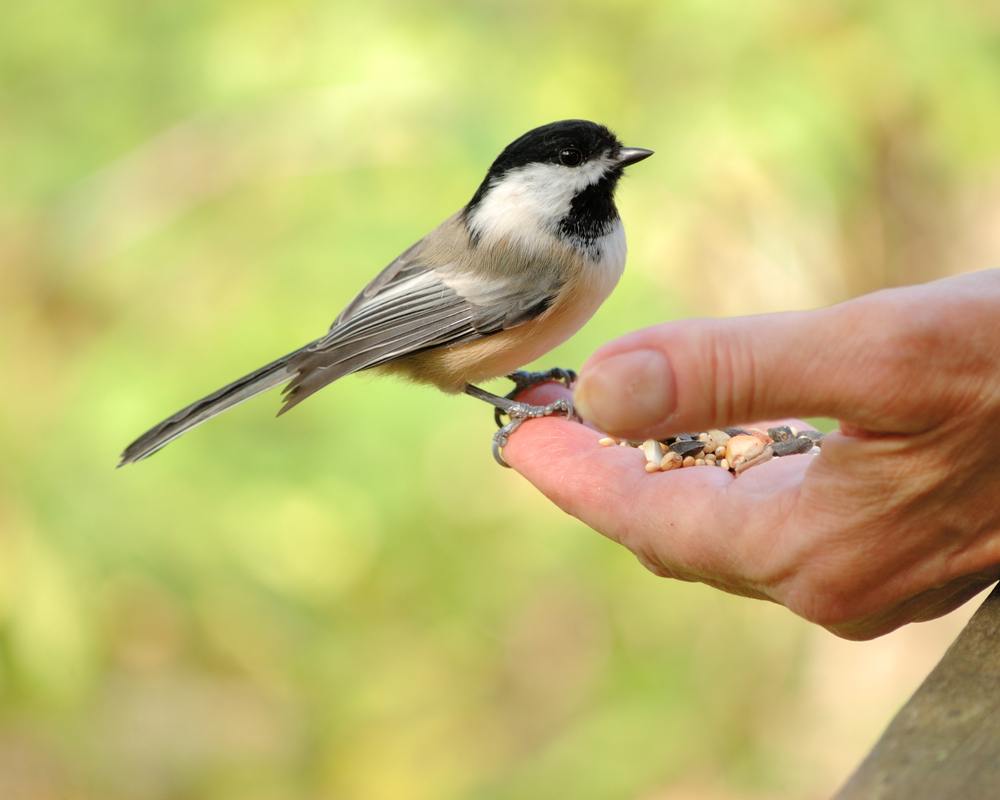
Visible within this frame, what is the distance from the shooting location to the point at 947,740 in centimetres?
87

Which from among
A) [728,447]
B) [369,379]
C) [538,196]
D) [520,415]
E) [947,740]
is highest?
[538,196]

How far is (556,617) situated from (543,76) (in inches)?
54.6

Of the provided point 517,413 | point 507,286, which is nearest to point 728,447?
point 517,413

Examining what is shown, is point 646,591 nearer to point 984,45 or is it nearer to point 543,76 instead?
point 543,76

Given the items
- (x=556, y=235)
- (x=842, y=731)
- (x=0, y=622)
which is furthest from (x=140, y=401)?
(x=842, y=731)

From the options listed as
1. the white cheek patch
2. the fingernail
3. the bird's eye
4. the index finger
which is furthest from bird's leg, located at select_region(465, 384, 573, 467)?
the fingernail

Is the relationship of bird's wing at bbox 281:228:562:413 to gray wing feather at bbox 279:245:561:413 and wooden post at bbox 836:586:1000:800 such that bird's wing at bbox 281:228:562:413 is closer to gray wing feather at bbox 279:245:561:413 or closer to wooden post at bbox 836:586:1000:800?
gray wing feather at bbox 279:245:561:413

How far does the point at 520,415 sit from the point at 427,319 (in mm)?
310

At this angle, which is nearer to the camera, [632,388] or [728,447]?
[632,388]

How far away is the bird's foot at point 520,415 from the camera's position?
2.02 m

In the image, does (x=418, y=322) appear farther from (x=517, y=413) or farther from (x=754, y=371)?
(x=754, y=371)

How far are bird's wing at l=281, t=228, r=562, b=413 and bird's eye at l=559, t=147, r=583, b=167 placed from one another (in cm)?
22

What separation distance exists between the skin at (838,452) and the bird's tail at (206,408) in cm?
88

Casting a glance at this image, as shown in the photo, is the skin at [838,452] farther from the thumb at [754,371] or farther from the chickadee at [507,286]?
the chickadee at [507,286]
